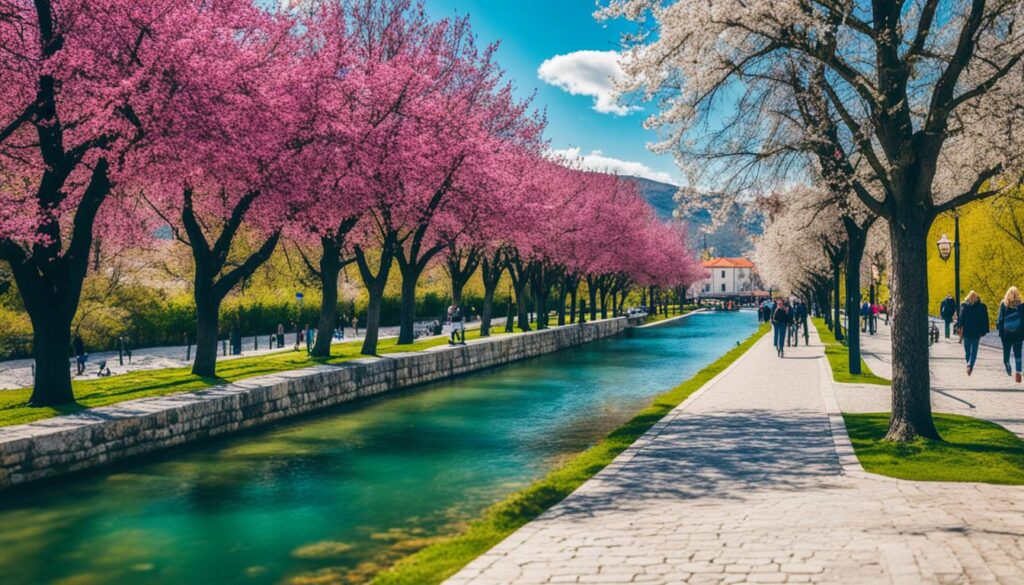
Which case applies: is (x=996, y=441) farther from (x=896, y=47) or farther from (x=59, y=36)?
(x=59, y=36)

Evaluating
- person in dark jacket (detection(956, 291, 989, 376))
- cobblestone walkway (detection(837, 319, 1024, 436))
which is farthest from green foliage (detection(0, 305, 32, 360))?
person in dark jacket (detection(956, 291, 989, 376))

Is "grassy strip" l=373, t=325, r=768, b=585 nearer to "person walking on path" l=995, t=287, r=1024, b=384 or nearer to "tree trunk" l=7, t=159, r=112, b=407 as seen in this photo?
"person walking on path" l=995, t=287, r=1024, b=384

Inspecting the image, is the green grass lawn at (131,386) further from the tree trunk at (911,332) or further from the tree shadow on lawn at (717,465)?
the tree trunk at (911,332)

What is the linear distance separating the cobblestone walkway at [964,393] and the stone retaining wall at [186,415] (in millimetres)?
11945

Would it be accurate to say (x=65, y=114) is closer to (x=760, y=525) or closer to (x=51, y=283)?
(x=51, y=283)

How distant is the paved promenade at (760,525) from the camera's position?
617cm

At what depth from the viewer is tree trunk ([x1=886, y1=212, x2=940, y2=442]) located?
11391mm

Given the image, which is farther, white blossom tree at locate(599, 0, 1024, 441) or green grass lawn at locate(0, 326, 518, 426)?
green grass lawn at locate(0, 326, 518, 426)

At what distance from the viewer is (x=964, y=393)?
16.7m

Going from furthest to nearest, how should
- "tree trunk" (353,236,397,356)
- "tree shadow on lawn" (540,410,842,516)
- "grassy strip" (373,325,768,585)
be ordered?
"tree trunk" (353,236,397,356)
"tree shadow on lawn" (540,410,842,516)
"grassy strip" (373,325,768,585)

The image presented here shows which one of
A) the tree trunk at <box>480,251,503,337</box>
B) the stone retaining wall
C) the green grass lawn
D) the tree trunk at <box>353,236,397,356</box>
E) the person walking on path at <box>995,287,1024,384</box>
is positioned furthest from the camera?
the tree trunk at <box>480,251,503,337</box>

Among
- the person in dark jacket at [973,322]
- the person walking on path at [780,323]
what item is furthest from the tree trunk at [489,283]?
the person in dark jacket at [973,322]

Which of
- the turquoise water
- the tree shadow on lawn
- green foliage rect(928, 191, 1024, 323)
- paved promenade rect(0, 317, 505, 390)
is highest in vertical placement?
green foliage rect(928, 191, 1024, 323)

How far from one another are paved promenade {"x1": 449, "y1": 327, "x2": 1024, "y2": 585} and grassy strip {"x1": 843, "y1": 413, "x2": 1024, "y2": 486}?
0.33 m
